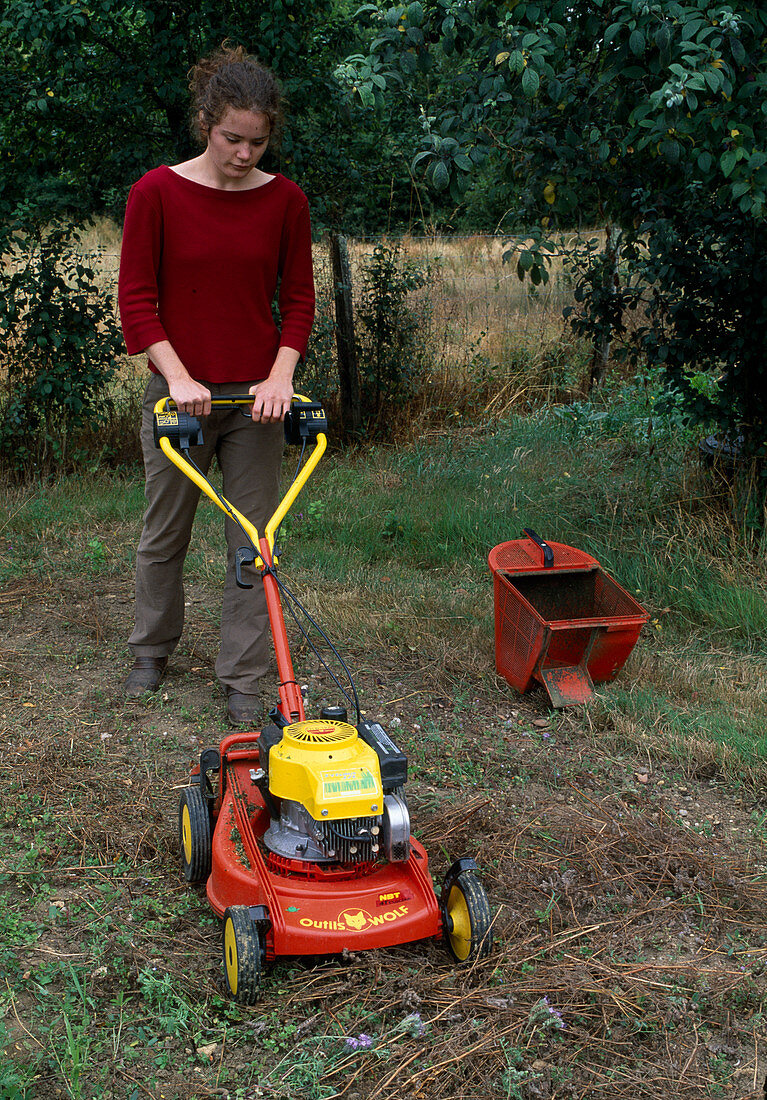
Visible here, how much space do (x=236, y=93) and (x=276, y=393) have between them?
0.87 metres

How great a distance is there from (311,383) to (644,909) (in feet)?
17.3

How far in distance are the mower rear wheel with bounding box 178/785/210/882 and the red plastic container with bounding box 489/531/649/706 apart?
1467 mm

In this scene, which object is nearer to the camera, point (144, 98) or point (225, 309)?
point (225, 309)

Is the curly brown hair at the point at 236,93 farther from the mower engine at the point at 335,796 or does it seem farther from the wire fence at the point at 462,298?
the wire fence at the point at 462,298

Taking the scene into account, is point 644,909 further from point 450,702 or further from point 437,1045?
point 450,702

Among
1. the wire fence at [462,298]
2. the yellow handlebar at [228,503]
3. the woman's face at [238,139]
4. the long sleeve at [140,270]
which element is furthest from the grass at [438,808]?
the wire fence at [462,298]

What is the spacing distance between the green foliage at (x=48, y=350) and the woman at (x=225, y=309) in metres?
2.96

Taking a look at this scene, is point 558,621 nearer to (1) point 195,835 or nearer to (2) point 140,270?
(1) point 195,835

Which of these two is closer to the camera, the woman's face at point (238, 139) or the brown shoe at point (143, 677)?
the woman's face at point (238, 139)

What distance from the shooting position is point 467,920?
2.35 meters

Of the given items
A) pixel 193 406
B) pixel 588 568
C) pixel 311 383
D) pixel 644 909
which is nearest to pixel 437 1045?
pixel 644 909

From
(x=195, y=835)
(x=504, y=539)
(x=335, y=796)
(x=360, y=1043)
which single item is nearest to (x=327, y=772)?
(x=335, y=796)

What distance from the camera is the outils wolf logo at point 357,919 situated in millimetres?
2273

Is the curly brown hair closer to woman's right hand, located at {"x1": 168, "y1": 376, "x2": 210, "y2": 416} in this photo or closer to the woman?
the woman
